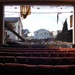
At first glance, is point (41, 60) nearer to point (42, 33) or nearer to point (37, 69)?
point (37, 69)

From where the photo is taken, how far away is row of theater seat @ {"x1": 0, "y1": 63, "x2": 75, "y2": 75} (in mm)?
4094

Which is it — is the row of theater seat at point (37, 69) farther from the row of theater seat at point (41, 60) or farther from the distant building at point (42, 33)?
the distant building at point (42, 33)

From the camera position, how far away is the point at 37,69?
410 centimetres

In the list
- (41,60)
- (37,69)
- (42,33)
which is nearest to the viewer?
(37,69)

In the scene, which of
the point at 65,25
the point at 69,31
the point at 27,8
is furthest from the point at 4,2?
the point at 65,25

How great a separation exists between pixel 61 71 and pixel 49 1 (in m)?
10.5

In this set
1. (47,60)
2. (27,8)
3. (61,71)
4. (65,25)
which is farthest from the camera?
(65,25)

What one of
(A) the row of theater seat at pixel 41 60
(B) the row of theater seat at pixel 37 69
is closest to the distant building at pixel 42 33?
(A) the row of theater seat at pixel 41 60

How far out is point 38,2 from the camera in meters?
14.4

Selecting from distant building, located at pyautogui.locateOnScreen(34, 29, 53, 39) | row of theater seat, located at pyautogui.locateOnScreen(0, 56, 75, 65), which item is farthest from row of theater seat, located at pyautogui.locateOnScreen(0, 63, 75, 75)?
distant building, located at pyautogui.locateOnScreen(34, 29, 53, 39)

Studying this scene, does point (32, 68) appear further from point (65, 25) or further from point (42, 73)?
point (65, 25)

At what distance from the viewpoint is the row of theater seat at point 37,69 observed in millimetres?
4094

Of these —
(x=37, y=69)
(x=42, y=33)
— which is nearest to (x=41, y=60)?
(x=37, y=69)

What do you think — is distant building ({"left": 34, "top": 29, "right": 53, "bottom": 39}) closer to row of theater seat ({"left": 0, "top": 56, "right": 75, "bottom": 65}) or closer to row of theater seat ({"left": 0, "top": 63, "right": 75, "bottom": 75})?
row of theater seat ({"left": 0, "top": 56, "right": 75, "bottom": 65})
